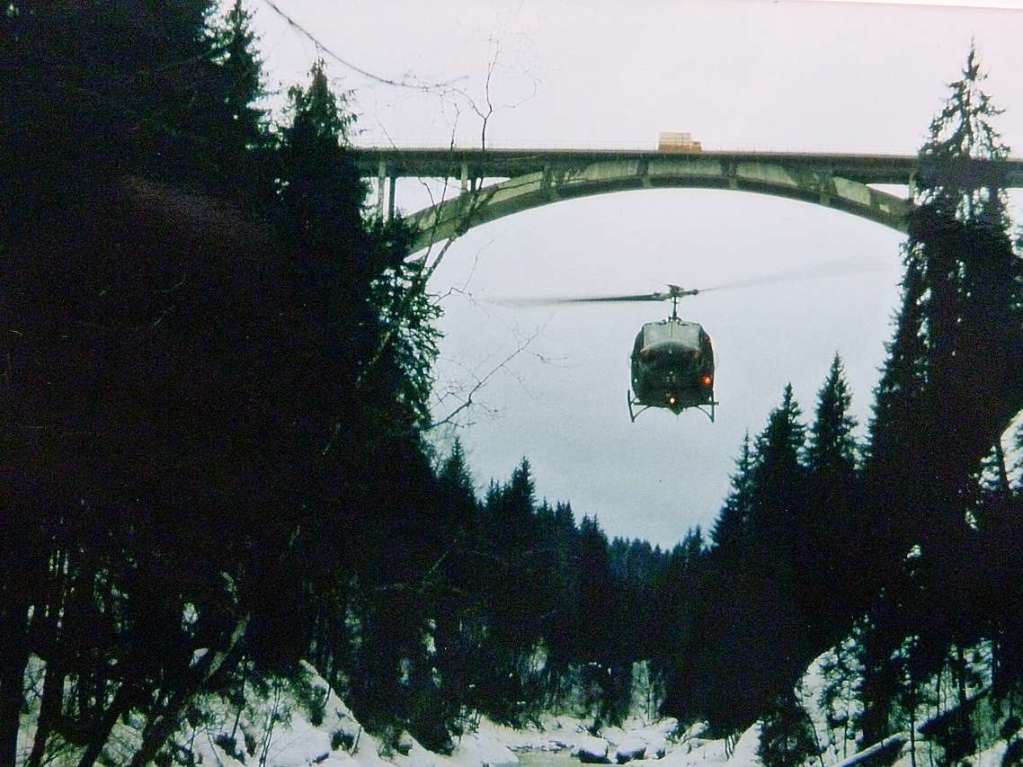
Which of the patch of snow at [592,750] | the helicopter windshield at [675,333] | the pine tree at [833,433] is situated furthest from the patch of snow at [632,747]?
the helicopter windshield at [675,333]

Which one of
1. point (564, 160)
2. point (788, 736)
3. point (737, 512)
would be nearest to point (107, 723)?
point (564, 160)

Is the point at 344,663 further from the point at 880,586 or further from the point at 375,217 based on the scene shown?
the point at 880,586

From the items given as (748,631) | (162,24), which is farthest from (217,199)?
(748,631)

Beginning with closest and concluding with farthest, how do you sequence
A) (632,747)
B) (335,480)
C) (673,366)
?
1. (335,480)
2. (673,366)
3. (632,747)

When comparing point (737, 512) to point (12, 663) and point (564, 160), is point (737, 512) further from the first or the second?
point (12, 663)

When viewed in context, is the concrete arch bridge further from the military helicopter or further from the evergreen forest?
the military helicopter

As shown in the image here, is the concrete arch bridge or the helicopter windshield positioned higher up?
the concrete arch bridge

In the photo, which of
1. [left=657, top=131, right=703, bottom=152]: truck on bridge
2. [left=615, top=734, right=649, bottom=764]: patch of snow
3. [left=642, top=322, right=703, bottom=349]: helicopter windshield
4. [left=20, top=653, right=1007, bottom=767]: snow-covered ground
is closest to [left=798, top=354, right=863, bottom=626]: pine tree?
[left=20, top=653, right=1007, bottom=767]: snow-covered ground
